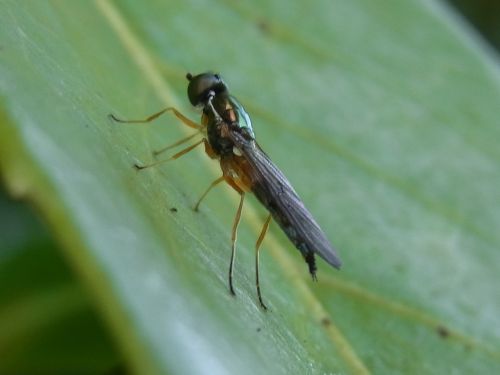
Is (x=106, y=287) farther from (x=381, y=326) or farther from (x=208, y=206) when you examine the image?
(x=381, y=326)

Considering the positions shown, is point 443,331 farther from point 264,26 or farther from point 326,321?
point 264,26

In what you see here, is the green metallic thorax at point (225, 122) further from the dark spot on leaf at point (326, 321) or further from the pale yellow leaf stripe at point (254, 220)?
the dark spot on leaf at point (326, 321)

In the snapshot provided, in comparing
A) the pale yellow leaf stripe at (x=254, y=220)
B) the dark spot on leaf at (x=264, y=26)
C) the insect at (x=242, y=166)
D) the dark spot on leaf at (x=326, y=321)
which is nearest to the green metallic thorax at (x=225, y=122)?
the insect at (x=242, y=166)

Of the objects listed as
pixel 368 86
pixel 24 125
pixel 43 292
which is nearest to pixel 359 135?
pixel 368 86

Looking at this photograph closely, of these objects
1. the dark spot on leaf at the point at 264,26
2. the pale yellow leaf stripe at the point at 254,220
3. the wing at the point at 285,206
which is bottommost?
the dark spot on leaf at the point at 264,26

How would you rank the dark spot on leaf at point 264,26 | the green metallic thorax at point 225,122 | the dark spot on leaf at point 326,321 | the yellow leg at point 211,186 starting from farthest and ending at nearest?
the dark spot on leaf at point 264,26 < the green metallic thorax at point 225,122 < the dark spot on leaf at point 326,321 < the yellow leg at point 211,186

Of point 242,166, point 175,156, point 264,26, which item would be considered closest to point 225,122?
point 242,166
